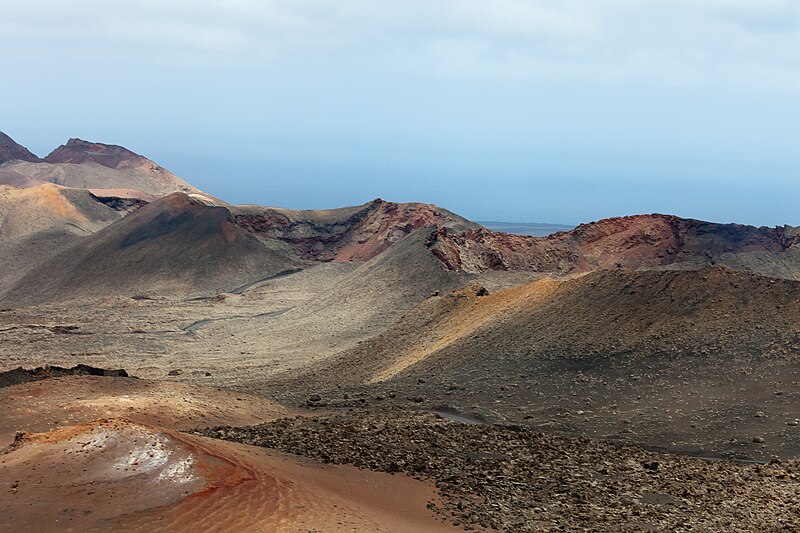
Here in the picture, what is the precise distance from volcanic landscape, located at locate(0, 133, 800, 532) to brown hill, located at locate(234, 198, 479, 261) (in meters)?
13.0

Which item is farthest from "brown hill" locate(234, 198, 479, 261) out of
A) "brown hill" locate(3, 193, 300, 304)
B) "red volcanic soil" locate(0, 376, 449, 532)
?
"red volcanic soil" locate(0, 376, 449, 532)

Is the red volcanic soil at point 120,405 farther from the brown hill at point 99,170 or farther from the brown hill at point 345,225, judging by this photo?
the brown hill at point 99,170

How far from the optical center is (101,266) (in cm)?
6931

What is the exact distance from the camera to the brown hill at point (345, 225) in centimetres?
7262

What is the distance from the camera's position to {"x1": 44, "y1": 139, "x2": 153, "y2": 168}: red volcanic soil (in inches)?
5276

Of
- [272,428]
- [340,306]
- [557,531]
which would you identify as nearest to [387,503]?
[557,531]

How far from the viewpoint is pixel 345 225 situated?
78.6 meters

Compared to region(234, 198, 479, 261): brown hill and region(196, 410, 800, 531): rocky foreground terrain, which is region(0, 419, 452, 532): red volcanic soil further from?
region(234, 198, 479, 261): brown hill

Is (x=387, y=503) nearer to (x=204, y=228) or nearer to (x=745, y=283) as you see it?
(x=745, y=283)

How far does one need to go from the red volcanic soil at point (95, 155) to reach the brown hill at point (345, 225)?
62021mm

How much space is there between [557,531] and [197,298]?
1913 inches

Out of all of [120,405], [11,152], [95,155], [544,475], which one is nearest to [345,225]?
[120,405]

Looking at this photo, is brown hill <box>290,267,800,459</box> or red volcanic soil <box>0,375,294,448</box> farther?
brown hill <box>290,267,800,459</box>

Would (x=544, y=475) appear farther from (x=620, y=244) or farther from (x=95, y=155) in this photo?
(x=95, y=155)
